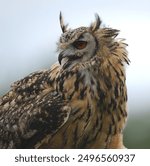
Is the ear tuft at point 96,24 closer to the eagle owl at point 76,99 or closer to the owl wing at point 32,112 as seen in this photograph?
the eagle owl at point 76,99

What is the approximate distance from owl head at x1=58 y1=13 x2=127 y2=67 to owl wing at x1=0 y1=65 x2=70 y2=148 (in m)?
0.08

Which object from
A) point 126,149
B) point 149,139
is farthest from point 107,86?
point 149,139

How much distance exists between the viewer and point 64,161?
3.05 meters

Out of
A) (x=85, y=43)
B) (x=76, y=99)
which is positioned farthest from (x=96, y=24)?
(x=76, y=99)

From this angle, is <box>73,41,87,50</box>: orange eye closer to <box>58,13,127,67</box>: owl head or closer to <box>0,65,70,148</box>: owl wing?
<box>58,13,127,67</box>: owl head

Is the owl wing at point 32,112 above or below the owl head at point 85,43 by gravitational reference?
below

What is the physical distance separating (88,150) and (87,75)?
0.24 metres

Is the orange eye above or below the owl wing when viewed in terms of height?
above

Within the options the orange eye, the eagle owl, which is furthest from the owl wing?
the orange eye

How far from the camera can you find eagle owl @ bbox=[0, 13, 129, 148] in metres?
2.85

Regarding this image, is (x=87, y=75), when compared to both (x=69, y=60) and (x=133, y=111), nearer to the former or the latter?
(x=69, y=60)

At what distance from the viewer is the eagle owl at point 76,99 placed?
2.85 meters

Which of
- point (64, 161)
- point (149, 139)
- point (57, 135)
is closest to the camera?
point (57, 135)

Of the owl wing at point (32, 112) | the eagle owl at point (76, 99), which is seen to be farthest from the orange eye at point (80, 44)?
the owl wing at point (32, 112)
